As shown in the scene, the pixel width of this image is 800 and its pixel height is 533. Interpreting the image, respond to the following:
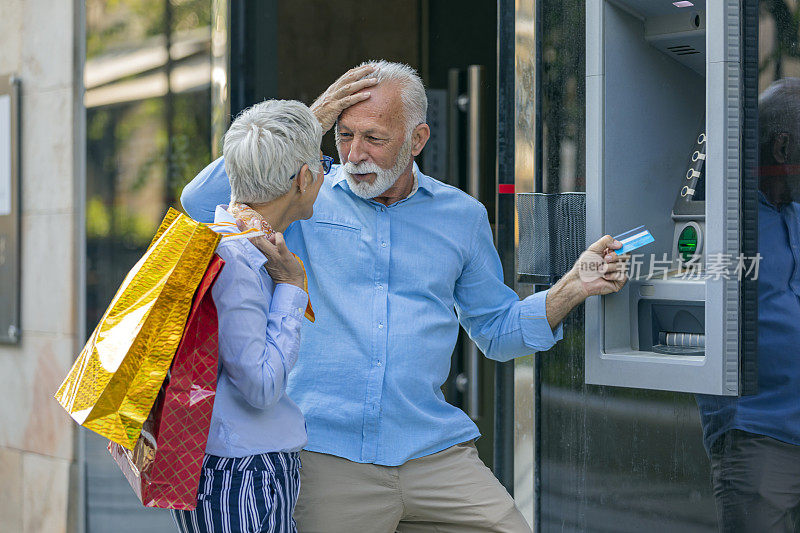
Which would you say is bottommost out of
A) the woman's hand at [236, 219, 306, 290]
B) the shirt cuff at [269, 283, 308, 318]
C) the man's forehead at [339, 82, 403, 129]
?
the shirt cuff at [269, 283, 308, 318]

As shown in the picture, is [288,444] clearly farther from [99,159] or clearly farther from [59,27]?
[59,27]

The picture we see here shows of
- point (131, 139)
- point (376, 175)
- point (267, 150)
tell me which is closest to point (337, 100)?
point (376, 175)

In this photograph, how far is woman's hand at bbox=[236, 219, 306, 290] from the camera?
2.20 m

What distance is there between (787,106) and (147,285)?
5.73 feet

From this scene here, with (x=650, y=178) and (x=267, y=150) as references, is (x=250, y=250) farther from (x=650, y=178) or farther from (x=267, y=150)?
(x=650, y=178)

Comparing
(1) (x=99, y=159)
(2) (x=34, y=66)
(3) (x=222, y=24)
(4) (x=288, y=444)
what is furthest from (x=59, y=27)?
(4) (x=288, y=444)

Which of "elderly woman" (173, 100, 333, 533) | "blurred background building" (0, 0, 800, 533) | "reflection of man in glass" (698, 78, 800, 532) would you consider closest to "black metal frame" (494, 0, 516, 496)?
"blurred background building" (0, 0, 800, 533)

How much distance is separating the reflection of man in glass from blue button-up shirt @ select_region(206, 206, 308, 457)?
1.27m

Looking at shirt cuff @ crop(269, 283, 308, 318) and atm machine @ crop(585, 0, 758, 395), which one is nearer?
shirt cuff @ crop(269, 283, 308, 318)

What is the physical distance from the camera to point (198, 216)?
271cm

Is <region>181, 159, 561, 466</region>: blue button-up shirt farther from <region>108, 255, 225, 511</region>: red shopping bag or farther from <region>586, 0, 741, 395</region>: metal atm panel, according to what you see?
<region>108, 255, 225, 511</region>: red shopping bag

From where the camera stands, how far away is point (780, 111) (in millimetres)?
2670

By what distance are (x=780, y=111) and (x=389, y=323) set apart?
1.20 m

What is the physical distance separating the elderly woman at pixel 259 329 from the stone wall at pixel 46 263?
2967 mm
